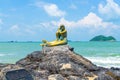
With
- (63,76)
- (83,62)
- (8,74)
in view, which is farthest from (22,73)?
(83,62)

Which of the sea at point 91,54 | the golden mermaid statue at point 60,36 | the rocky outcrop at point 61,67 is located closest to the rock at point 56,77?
the rocky outcrop at point 61,67

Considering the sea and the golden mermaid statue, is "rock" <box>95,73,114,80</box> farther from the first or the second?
the sea

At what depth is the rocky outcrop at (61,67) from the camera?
1059 cm

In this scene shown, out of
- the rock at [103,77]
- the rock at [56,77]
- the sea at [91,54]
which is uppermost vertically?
the rock at [56,77]

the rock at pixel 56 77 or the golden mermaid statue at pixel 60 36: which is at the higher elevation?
the golden mermaid statue at pixel 60 36

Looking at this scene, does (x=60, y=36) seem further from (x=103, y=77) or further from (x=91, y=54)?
(x=91, y=54)

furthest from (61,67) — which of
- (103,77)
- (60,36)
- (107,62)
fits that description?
(107,62)

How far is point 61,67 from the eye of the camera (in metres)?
10.8

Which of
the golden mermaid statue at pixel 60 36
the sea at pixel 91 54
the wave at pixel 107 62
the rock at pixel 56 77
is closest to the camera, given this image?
the rock at pixel 56 77

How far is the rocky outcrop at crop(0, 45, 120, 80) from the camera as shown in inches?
417

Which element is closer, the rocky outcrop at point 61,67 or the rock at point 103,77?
the rocky outcrop at point 61,67

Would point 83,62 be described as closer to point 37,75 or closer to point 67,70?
point 67,70

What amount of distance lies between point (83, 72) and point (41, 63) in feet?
4.62

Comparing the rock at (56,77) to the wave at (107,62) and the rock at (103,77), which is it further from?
the wave at (107,62)
